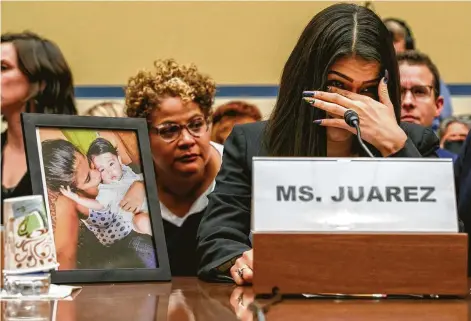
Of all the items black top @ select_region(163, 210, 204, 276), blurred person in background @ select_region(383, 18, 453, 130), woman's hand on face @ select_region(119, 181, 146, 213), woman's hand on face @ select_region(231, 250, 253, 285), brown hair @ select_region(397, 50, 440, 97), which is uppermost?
blurred person in background @ select_region(383, 18, 453, 130)

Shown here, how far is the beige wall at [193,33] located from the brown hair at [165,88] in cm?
128

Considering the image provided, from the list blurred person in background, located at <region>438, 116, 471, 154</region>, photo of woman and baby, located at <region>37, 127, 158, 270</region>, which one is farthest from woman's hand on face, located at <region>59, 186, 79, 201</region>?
blurred person in background, located at <region>438, 116, 471, 154</region>

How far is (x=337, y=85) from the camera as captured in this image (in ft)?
5.81

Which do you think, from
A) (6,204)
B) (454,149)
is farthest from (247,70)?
(6,204)

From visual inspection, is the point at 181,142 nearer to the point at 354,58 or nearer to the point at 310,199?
the point at 354,58

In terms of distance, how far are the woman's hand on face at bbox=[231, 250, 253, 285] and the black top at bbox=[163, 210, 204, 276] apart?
589 millimetres

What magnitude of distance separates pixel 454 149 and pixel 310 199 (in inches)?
87.7

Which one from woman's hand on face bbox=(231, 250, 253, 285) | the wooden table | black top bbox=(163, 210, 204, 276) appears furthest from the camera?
black top bbox=(163, 210, 204, 276)

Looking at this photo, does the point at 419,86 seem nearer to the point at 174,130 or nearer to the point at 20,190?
the point at 174,130

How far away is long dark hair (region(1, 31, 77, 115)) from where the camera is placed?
10.5ft

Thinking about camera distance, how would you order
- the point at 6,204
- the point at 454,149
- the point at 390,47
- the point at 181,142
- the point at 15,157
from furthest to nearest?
the point at 454,149, the point at 15,157, the point at 181,142, the point at 390,47, the point at 6,204

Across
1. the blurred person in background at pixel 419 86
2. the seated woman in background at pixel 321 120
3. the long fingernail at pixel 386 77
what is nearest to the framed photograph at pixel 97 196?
the seated woman in background at pixel 321 120

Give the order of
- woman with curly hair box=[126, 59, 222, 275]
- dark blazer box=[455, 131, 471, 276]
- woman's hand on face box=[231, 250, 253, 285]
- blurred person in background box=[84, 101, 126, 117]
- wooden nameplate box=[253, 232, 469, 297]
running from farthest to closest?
1. blurred person in background box=[84, 101, 126, 117]
2. woman with curly hair box=[126, 59, 222, 275]
3. dark blazer box=[455, 131, 471, 276]
4. woman's hand on face box=[231, 250, 253, 285]
5. wooden nameplate box=[253, 232, 469, 297]

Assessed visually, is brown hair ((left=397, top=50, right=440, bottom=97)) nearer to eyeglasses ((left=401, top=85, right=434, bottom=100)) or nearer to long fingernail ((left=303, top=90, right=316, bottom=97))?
eyeglasses ((left=401, top=85, right=434, bottom=100))
